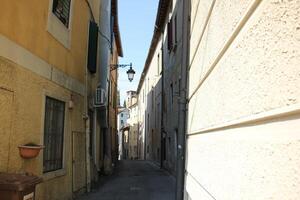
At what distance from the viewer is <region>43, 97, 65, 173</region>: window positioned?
9.05m

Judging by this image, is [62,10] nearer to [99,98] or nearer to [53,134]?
[53,134]

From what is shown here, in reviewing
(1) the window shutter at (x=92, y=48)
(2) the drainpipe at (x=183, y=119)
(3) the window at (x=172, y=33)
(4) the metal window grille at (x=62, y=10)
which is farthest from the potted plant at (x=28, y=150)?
(3) the window at (x=172, y=33)

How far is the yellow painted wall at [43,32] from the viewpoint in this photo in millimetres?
6848

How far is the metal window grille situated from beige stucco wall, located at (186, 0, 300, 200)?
645 cm

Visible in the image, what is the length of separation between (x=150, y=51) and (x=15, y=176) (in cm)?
2500

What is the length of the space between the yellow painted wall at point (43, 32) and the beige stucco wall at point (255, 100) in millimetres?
4076

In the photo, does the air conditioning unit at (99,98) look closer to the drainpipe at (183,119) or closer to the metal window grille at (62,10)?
the metal window grille at (62,10)

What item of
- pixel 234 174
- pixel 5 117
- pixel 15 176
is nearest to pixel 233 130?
pixel 234 174

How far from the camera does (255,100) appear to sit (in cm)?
224

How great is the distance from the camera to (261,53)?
2.14 metres

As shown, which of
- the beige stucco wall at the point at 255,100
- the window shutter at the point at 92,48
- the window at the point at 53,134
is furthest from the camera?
the window shutter at the point at 92,48

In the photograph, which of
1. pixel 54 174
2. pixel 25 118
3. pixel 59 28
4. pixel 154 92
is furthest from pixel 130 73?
pixel 25 118

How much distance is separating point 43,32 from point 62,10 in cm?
181

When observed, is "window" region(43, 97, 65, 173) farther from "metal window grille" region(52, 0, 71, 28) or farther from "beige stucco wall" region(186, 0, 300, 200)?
"beige stucco wall" region(186, 0, 300, 200)
